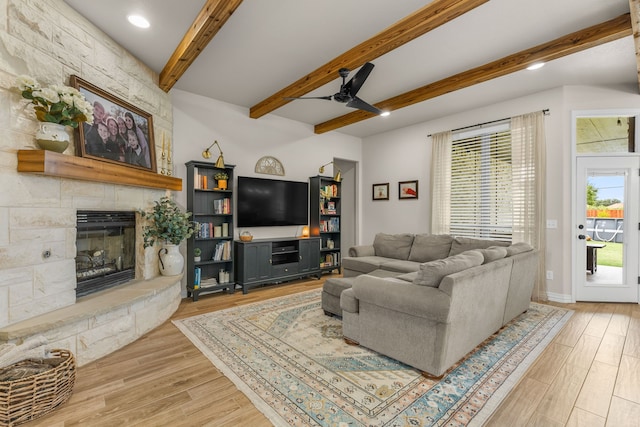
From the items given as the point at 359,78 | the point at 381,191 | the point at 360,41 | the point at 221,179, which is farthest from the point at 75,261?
the point at 381,191

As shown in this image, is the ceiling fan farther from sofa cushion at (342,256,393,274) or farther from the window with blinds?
the window with blinds

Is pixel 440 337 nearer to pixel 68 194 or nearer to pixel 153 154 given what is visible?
pixel 68 194

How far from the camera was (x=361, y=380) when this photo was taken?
2.11 m

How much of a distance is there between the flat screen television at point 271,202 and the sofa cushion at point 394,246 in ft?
4.68

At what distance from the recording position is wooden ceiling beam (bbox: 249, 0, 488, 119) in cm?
228

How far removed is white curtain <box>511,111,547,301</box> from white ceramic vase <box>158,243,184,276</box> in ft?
15.3

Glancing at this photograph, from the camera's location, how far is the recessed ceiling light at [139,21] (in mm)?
2613

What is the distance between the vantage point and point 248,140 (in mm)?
4922

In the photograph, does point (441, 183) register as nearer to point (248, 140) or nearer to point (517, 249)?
point (517, 249)

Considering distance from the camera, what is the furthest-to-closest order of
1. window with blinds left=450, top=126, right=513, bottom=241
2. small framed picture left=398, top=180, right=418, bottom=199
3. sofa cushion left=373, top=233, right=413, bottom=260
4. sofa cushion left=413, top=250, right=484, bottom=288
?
small framed picture left=398, top=180, right=418, bottom=199, sofa cushion left=373, top=233, right=413, bottom=260, window with blinds left=450, top=126, right=513, bottom=241, sofa cushion left=413, top=250, right=484, bottom=288

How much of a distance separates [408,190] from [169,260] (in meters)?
4.28

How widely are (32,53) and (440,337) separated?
366 cm

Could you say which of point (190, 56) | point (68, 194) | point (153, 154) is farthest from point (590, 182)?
point (68, 194)

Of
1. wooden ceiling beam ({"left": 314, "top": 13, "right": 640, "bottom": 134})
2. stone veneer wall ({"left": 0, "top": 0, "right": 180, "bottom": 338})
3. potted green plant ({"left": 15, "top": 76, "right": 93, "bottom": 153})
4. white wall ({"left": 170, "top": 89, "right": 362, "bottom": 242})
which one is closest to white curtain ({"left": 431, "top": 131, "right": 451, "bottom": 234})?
wooden ceiling beam ({"left": 314, "top": 13, "right": 640, "bottom": 134})
